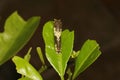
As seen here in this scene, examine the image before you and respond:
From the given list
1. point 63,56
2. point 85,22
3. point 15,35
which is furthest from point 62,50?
point 85,22

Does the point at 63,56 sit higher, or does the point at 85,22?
the point at 63,56

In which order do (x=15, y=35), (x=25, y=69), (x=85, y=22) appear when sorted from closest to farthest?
(x=25, y=69) < (x=15, y=35) < (x=85, y=22)

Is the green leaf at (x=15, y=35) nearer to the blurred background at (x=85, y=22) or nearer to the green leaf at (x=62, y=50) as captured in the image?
the green leaf at (x=62, y=50)

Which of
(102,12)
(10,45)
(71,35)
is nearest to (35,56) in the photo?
(102,12)

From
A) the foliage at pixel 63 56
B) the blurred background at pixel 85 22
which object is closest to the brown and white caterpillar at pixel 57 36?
the foliage at pixel 63 56

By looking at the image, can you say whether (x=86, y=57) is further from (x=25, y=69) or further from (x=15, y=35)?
(x=15, y=35)

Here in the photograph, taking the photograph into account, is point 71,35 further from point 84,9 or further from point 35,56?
point 84,9
